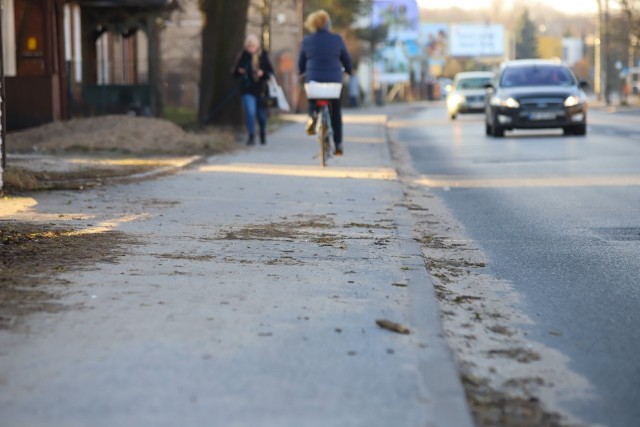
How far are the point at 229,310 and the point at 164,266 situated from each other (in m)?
1.62

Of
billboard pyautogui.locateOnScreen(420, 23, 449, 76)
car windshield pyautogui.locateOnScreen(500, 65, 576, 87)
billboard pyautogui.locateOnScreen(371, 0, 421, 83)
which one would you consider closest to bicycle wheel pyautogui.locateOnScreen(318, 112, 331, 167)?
car windshield pyautogui.locateOnScreen(500, 65, 576, 87)

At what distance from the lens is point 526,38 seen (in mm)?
182750

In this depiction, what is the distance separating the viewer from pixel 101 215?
11.2 metres

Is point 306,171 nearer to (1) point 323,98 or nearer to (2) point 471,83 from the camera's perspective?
(1) point 323,98

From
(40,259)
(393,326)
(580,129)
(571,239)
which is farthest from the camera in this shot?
(580,129)

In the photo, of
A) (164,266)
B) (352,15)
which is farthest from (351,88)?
(164,266)

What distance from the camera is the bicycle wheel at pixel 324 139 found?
675 inches

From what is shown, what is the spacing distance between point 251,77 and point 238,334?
15921 mm

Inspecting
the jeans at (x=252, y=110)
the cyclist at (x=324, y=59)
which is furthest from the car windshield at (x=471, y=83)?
the cyclist at (x=324, y=59)

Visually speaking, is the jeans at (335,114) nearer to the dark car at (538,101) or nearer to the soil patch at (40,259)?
the soil patch at (40,259)

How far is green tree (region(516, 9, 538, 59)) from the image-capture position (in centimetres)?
18175

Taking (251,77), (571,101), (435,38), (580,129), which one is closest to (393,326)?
(251,77)

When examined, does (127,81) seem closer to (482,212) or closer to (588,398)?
(482,212)

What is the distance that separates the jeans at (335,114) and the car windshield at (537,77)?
12.1m
